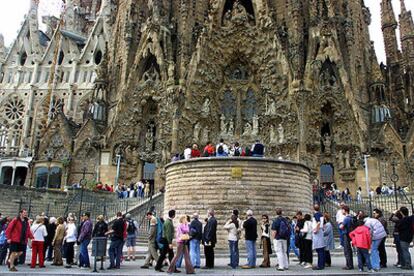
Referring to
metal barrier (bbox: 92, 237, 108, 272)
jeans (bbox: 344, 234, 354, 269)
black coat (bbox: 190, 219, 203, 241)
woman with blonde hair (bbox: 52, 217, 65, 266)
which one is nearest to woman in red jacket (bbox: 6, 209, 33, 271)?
woman with blonde hair (bbox: 52, 217, 65, 266)

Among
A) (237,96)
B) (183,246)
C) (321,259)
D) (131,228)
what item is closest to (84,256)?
(131,228)

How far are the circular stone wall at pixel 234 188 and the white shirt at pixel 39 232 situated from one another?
531 centimetres

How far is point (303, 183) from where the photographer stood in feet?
48.7

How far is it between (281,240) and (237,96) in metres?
22.7

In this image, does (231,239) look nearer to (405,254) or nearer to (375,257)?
(375,257)

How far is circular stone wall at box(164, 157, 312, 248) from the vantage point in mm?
13328

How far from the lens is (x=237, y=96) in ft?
102

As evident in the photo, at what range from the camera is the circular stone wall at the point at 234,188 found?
1333 centimetres

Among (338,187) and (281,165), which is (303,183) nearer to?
(281,165)

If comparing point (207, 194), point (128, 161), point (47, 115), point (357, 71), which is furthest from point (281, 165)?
point (47, 115)

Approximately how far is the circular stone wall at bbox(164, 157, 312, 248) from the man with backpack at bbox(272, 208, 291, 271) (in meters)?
4.10

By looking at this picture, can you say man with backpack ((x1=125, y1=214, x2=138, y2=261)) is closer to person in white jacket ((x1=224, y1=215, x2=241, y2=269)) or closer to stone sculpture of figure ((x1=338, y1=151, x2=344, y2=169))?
person in white jacket ((x1=224, y1=215, x2=241, y2=269))

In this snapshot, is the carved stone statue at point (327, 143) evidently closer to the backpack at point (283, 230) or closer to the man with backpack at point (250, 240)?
the backpack at point (283, 230)

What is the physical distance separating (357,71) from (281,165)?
1955 cm
